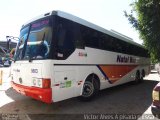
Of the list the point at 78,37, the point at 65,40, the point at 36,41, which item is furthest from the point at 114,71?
the point at 36,41

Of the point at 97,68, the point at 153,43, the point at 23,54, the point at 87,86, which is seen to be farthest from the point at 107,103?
the point at 153,43

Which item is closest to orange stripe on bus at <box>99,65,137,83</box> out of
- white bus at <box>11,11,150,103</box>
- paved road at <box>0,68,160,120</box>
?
white bus at <box>11,11,150,103</box>

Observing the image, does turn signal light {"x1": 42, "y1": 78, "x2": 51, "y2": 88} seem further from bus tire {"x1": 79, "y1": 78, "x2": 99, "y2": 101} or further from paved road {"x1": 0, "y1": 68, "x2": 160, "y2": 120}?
bus tire {"x1": 79, "y1": 78, "x2": 99, "y2": 101}

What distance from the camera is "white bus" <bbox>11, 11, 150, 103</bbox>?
5.89 meters

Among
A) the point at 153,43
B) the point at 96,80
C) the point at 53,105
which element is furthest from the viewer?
the point at 153,43

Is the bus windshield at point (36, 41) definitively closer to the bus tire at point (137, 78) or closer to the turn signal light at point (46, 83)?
the turn signal light at point (46, 83)

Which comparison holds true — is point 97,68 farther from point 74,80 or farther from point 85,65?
point 74,80

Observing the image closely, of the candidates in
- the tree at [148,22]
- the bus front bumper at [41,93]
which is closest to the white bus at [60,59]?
the bus front bumper at [41,93]

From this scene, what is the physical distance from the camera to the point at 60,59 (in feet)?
20.1

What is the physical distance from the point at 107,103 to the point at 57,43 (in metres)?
3.14

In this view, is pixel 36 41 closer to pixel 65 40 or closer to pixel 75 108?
pixel 65 40

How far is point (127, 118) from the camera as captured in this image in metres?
5.73

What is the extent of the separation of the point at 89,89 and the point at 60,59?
2243 millimetres

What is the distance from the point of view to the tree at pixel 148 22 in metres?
11.1
